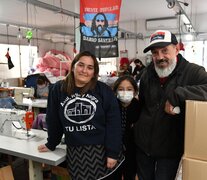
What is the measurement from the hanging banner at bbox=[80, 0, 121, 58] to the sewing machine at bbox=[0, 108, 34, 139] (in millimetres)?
1179

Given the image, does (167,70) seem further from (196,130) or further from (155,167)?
(155,167)

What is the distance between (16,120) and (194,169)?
1770 mm

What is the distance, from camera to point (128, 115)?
183 centimetres

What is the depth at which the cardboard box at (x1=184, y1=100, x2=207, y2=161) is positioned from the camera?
3.95 ft

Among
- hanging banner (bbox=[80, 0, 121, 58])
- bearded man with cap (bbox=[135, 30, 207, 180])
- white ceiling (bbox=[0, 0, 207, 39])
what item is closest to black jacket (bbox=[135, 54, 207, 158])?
bearded man with cap (bbox=[135, 30, 207, 180])

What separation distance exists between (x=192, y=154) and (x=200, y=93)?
13.8 inches

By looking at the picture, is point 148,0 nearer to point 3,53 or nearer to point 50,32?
point 50,32

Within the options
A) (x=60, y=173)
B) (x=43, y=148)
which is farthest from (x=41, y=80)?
(x=43, y=148)

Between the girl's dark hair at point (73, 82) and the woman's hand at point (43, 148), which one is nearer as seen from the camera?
the girl's dark hair at point (73, 82)

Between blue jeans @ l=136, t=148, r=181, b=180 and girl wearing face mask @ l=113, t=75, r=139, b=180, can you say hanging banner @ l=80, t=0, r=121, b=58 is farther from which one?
blue jeans @ l=136, t=148, r=181, b=180

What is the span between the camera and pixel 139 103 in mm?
1839

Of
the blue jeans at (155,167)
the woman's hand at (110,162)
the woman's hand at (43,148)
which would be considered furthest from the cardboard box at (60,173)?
the blue jeans at (155,167)

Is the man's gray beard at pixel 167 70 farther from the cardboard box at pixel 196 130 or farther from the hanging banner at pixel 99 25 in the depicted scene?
the hanging banner at pixel 99 25

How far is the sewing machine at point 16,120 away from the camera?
2.26m
